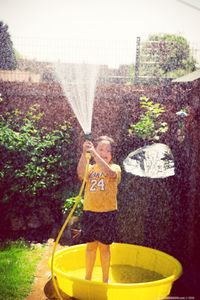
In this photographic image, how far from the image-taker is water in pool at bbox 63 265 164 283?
154 inches

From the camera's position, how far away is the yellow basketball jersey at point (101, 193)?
3414 millimetres

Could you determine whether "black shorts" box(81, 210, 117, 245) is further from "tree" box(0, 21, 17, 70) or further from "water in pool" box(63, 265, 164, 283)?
"tree" box(0, 21, 17, 70)

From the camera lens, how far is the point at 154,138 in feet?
19.1

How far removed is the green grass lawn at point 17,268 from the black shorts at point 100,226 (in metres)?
0.84

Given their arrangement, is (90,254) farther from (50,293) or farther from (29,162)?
(29,162)

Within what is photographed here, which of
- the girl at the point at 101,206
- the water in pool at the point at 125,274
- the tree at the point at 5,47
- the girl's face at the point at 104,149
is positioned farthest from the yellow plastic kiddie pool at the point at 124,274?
the tree at the point at 5,47

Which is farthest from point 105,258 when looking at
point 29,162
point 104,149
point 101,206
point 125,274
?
point 29,162

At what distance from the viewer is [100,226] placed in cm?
336

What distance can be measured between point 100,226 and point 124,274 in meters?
0.97

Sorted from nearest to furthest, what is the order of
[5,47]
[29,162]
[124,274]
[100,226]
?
[100,226] → [124,274] → [29,162] → [5,47]

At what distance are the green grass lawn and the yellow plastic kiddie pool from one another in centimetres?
34

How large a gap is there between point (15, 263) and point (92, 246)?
119 centimetres

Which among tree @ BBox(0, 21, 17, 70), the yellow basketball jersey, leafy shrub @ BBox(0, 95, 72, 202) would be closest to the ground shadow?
the yellow basketball jersey

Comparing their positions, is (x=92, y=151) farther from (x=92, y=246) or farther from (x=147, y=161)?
(x=147, y=161)
